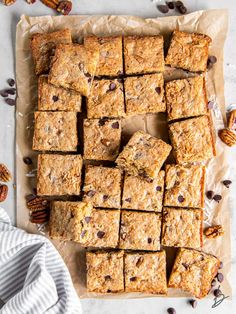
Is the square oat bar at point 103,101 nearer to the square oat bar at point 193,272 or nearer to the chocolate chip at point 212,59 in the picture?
the chocolate chip at point 212,59

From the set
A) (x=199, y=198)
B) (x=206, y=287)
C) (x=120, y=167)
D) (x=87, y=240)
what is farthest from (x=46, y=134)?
(x=206, y=287)

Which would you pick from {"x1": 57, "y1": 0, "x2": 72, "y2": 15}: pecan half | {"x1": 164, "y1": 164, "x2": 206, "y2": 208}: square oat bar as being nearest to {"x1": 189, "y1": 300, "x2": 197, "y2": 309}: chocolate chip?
{"x1": 164, "y1": 164, "x2": 206, "y2": 208}: square oat bar

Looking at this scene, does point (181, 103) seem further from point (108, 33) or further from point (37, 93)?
point (37, 93)

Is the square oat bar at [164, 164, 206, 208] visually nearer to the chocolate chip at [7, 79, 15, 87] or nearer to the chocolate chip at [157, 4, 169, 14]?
the chocolate chip at [157, 4, 169, 14]

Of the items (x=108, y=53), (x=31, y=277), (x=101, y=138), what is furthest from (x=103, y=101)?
(x=31, y=277)

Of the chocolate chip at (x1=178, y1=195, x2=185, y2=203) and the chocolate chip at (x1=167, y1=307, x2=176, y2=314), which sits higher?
the chocolate chip at (x1=178, y1=195, x2=185, y2=203)

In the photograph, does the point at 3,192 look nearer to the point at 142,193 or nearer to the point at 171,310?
the point at 142,193

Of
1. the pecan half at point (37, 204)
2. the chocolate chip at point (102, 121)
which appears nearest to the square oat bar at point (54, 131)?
the chocolate chip at point (102, 121)
